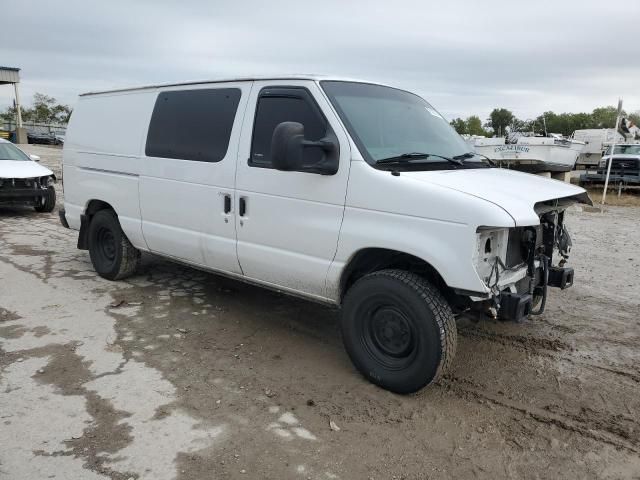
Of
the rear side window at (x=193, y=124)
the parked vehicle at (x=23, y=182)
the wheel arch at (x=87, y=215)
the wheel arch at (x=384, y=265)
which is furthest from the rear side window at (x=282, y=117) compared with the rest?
the parked vehicle at (x=23, y=182)

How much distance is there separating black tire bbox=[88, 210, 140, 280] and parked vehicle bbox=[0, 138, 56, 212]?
508 centimetres

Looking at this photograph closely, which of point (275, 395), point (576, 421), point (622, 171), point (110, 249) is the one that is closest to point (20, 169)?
point (110, 249)

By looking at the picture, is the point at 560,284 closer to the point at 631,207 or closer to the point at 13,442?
the point at 13,442

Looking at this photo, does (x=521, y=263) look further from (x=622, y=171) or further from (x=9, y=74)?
(x=9, y=74)

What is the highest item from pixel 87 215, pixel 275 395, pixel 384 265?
pixel 384 265

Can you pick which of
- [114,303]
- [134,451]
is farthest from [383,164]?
[114,303]

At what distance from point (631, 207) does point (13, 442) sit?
16.6m

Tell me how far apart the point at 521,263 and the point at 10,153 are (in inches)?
439

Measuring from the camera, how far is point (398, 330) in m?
3.73

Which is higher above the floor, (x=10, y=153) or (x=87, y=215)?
(x=10, y=153)

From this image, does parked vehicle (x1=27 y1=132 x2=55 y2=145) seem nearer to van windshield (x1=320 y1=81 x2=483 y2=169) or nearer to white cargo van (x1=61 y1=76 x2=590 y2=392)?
white cargo van (x1=61 y1=76 x2=590 y2=392)

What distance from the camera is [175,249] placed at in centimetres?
526

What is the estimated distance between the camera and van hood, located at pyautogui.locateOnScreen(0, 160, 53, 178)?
34.0 ft

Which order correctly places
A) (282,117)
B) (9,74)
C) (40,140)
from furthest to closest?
(40,140) < (9,74) < (282,117)
